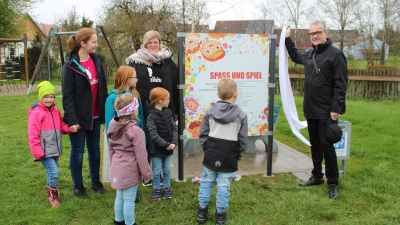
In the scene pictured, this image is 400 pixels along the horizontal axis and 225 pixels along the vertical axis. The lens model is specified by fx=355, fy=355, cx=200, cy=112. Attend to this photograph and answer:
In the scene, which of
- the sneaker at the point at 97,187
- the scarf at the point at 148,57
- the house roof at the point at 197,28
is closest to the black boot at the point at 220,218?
the sneaker at the point at 97,187

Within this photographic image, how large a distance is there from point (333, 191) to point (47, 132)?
3264 mm

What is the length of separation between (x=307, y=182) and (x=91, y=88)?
2.86 m

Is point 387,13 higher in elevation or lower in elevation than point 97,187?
higher

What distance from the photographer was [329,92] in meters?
4.13

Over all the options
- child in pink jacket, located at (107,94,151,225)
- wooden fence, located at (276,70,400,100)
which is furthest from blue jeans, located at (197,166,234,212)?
wooden fence, located at (276,70,400,100)

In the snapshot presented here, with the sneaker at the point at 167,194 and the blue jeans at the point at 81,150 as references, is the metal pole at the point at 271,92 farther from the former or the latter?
the blue jeans at the point at 81,150

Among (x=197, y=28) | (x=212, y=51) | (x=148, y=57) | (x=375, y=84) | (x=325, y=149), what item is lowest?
(x=325, y=149)

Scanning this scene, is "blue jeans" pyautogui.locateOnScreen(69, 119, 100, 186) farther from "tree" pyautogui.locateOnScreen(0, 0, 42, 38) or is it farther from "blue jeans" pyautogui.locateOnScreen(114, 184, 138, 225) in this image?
"tree" pyautogui.locateOnScreen(0, 0, 42, 38)

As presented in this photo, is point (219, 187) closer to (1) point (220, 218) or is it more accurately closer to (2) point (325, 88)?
(1) point (220, 218)

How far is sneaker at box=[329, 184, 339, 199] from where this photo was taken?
13.4 feet

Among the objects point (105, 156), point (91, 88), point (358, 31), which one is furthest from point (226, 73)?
point (358, 31)

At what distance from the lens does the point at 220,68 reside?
4598 mm

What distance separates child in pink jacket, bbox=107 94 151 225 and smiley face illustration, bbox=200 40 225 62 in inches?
62.7

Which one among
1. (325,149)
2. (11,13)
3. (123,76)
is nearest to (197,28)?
(11,13)
